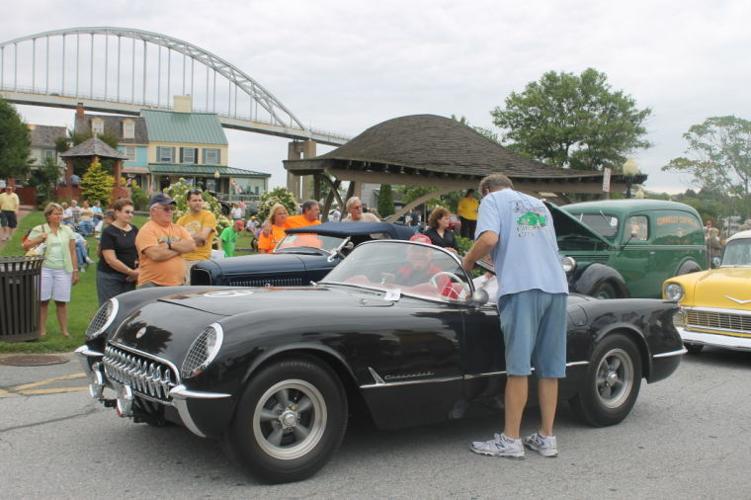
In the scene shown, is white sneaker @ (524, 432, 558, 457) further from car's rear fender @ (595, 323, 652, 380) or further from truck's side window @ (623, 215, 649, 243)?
truck's side window @ (623, 215, 649, 243)

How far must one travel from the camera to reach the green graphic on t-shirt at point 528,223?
500cm

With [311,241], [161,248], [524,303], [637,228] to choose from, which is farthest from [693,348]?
[161,248]

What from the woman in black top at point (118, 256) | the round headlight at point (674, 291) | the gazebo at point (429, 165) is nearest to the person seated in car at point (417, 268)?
the woman in black top at point (118, 256)

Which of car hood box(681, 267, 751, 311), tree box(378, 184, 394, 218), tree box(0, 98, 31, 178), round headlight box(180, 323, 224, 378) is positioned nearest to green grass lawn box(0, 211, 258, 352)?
round headlight box(180, 323, 224, 378)

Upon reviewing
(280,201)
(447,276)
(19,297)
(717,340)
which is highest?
(280,201)

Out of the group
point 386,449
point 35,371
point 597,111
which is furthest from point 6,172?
point 386,449

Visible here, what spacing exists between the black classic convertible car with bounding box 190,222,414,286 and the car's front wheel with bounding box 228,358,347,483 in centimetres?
389

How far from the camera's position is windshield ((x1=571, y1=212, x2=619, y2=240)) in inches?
453

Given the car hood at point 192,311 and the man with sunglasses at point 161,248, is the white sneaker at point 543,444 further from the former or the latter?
the man with sunglasses at point 161,248

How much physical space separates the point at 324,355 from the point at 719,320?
19.8 feet

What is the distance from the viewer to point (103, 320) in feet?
17.6

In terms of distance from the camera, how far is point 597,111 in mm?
56031

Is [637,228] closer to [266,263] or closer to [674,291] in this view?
[674,291]

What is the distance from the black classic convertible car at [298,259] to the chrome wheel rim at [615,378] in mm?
3711
